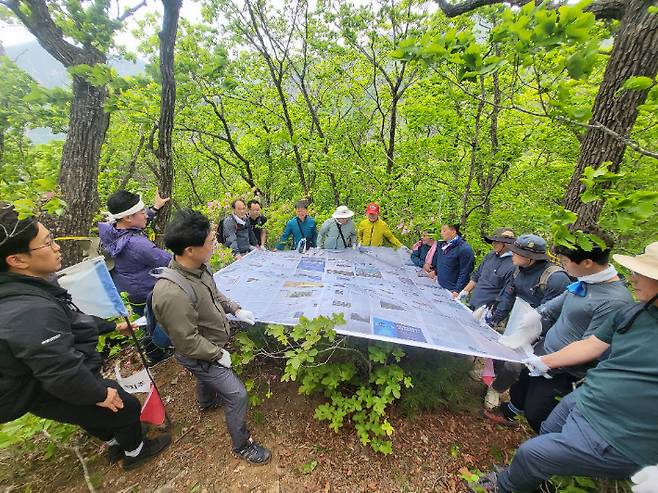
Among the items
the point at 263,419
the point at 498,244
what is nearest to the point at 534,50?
the point at 498,244

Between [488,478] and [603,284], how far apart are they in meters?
2.02

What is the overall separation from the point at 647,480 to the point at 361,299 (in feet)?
7.59

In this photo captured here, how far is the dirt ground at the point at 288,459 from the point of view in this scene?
2410 millimetres

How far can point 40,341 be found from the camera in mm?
1686

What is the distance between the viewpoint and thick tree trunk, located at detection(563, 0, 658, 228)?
9.27ft

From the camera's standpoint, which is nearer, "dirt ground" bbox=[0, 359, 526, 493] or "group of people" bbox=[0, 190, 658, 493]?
"group of people" bbox=[0, 190, 658, 493]

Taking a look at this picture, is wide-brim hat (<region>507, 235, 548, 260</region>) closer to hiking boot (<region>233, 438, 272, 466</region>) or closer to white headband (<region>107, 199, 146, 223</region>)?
hiking boot (<region>233, 438, 272, 466</region>)

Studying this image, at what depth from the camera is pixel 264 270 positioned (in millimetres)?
4211

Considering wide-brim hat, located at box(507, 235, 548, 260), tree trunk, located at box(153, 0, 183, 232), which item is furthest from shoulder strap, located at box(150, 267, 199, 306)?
wide-brim hat, located at box(507, 235, 548, 260)

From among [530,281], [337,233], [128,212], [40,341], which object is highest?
[128,212]

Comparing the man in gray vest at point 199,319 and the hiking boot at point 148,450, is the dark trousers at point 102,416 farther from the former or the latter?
the man in gray vest at point 199,319

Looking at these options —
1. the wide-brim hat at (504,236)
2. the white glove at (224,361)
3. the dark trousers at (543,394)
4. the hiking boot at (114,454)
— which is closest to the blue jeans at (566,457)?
the dark trousers at (543,394)

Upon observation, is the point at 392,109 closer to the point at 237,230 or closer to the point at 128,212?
the point at 237,230

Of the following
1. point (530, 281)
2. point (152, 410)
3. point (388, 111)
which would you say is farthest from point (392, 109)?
point (152, 410)
